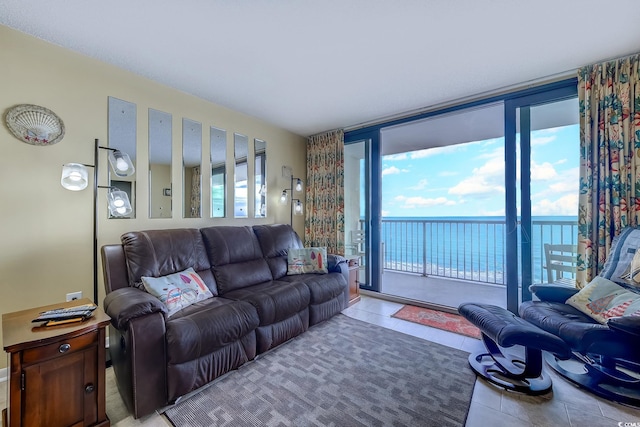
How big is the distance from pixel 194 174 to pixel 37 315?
178 cm

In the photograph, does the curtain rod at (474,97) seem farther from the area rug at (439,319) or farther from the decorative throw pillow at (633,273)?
the area rug at (439,319)

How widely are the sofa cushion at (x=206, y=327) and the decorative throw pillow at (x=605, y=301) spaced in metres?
2.43

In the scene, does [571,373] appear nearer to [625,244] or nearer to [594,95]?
[625,244]

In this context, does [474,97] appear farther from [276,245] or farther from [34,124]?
[34,124]

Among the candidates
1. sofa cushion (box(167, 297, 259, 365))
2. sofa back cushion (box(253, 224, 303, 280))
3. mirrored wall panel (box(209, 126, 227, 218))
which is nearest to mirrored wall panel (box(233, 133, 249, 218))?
mirrored wall panel (box(209, 126, 227, 218))

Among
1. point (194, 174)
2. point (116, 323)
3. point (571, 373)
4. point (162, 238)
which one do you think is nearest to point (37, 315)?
point (116, 323)

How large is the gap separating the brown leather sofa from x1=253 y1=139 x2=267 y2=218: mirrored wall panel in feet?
1.67

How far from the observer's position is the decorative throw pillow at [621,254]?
1.88 meters

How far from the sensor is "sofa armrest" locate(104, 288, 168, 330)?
4.72 ft

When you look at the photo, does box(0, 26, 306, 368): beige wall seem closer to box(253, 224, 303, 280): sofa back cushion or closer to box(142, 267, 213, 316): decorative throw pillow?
box(142, 267, 213, 316): decorative throw pillow

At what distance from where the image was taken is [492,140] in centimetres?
388

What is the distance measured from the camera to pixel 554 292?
83.6 inches

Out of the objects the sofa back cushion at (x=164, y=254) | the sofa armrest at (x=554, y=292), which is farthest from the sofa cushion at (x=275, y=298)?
the sofa armrest at (x=554, y=292)

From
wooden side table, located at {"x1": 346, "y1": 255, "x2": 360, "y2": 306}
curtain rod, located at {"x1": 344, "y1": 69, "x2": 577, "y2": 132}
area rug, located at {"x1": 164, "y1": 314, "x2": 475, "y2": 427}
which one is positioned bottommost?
area rug, located at {"x1": 164, "y1": 314, "x2": 475, "y2": 427}
